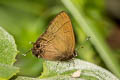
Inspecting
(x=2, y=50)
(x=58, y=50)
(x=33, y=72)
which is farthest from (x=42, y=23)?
(x=2, y=50)

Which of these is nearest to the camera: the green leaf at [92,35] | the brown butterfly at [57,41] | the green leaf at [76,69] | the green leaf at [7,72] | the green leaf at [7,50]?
the green leaf at [7,72]

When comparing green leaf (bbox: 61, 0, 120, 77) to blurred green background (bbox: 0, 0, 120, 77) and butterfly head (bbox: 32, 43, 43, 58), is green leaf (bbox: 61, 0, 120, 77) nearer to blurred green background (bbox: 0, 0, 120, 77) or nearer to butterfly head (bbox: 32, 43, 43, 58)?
blurred green background (bbox: 0, 0, 120, 77)

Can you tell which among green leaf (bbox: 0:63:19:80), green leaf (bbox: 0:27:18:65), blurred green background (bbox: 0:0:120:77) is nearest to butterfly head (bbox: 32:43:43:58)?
green leaf (bbox: 0:27:18:65)

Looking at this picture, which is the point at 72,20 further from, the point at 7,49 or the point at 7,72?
the point at 7,72

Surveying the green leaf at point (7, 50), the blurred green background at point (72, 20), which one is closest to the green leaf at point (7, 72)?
the green leaf at point (7, 50)

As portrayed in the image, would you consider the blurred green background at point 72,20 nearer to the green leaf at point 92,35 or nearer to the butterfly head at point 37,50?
the green leaf at point 92,35

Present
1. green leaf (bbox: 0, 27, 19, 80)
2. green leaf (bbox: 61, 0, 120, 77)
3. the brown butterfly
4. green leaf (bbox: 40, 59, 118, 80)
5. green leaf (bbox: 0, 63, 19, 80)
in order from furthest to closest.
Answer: green leaf (bbox: 61, 0, 120, 77), the brown butterfly, green leaf (bbox: 40, 59, 118, 80), green leaf (bbox: 0, 27, 19, 80), green leaf (bbox: 0, 63, 19, 80)

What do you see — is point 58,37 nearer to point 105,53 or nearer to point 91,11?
point 105,53
